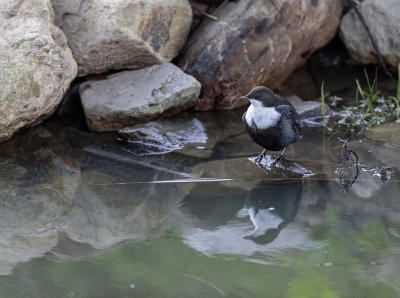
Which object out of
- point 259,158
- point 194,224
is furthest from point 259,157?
point 194,224

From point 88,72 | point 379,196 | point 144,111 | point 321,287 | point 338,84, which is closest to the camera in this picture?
point 321,287

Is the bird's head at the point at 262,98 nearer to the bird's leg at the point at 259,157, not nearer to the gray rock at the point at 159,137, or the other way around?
the bird's leg at the point at 259,157

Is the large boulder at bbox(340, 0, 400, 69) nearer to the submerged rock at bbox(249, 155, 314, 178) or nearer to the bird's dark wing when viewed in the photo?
the bird's dark wing

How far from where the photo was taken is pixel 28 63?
4578 millimetres

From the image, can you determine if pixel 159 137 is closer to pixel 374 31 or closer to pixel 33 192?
pixel 33 192

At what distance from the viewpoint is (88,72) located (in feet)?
18.5

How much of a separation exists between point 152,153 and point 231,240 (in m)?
1.91

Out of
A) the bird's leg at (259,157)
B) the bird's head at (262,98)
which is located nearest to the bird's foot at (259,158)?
the bird's leg at (259,157)

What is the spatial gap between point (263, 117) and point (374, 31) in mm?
3091

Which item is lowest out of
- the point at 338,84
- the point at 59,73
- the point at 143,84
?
the point at 338,84

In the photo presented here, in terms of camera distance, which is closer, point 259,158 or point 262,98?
point 262,98

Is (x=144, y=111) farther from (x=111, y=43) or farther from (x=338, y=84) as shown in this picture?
(x=338, y=84)

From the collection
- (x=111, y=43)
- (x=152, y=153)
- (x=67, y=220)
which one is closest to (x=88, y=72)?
(x=111, y=43)

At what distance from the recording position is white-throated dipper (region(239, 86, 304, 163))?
414 centimetres
